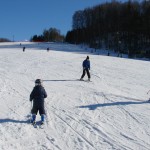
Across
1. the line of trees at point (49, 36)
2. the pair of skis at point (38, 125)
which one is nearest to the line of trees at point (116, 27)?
the line of trees at point (49, 36)

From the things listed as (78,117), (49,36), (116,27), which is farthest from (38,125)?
(49,36)

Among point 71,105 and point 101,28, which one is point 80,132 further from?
point 101,28

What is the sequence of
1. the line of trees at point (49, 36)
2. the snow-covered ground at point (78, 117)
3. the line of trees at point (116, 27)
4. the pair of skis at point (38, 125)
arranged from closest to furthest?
1. the snow-covered ground at point (78, 117)
2. the pair of skis at point (38, 125)
3. the line of trees at point (116, 27)
4. the line of trees at point (49, 36)

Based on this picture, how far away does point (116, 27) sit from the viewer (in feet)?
307

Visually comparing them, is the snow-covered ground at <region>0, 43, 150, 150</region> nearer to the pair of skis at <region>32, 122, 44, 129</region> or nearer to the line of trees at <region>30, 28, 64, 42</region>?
the pair of skis at <region>32, 122, 44, 129</region>

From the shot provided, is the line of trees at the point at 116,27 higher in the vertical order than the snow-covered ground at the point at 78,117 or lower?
higher

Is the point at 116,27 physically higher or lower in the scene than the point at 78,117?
higher

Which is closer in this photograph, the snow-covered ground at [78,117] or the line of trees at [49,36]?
the snow-covered ground at [78,117]

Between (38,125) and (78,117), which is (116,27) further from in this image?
(38,125)

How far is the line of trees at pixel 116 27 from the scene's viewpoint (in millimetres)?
81375

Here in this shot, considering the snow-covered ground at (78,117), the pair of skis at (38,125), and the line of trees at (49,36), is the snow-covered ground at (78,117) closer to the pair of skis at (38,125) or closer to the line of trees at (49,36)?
the pair of skis at (38,125)

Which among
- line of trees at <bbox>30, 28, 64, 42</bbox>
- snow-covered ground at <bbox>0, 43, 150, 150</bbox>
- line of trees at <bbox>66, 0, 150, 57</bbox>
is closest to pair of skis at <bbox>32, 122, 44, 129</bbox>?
snow-covered ground at <bbox>0, 43, 150, 150</bbox>

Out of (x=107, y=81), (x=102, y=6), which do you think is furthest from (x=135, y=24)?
(x=107, y=81)

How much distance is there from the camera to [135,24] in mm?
83000
